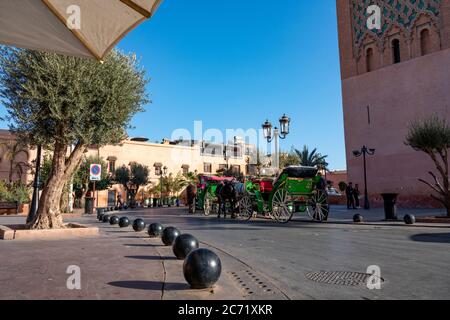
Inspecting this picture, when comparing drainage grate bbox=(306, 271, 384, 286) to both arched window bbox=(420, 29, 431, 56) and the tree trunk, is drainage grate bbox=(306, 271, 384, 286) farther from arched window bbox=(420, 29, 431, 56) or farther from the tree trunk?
arched window bbox=(420, 29, 431, 56)

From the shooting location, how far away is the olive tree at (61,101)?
31.1ft

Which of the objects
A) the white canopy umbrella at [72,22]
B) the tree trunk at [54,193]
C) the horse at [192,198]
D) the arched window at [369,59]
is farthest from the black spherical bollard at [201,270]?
the arched window at [369,59]

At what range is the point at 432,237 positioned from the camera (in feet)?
30.7

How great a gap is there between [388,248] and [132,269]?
17.3 ft

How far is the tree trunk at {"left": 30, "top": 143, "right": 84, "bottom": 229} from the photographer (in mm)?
10328

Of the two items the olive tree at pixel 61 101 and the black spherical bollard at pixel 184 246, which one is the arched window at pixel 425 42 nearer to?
the olive tree at pixel 61 101

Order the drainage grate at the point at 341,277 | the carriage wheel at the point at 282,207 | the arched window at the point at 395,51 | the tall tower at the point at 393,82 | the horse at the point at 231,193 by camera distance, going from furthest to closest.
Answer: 1. the arched window at the point at 395,51
2. the tall tower at the point at 393,82
3. the horse at the point at 231,193
4. the carriage wheel at the point at 282,207
5. the drainage grate at the point at 341,277

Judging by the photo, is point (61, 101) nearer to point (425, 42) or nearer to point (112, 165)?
point (425, 42)

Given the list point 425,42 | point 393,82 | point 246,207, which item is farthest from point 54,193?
point 425,42

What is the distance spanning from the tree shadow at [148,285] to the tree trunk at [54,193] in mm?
6832

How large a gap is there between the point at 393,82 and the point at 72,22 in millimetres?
23875

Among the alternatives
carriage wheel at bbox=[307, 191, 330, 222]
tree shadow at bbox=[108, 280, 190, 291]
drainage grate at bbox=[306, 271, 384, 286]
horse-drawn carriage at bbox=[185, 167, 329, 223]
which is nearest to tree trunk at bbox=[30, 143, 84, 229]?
tree shadow at bbox=[108, 280, 190, 291]

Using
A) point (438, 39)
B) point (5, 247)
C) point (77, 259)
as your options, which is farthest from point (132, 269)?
point (438, 39)
